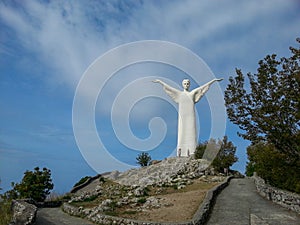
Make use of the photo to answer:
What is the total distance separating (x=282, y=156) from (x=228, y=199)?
3.66 m

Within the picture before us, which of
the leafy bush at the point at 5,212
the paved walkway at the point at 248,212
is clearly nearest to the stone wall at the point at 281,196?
the paved walkway at the point at 248,212

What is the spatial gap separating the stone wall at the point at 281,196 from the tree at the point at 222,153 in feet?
41.6

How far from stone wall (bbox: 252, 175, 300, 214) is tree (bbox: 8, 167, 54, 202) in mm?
13960

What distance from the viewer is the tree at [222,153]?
3067 centimetres

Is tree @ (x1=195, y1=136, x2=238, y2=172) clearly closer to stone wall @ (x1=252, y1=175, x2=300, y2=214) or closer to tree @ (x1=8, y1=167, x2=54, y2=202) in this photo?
stone wall @ (x1=252, y1=175, x2=300, y2=214)

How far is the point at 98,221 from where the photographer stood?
12086 millimetres

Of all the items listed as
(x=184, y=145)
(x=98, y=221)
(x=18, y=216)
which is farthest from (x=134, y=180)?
(x=18, y=216)

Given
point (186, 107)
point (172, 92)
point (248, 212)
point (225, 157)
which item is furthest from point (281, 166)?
point (172, 92)

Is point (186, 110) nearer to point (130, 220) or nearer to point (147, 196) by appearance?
point (147, 196)

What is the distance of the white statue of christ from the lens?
40.7 m

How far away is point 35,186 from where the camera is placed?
67.8 feet

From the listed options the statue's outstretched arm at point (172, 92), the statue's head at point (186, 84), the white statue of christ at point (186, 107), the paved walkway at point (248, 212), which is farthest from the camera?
the statue's head at point (186, 84)

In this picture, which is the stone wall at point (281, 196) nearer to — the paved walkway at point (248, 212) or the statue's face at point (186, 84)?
the paved walkway at point (248, 212)

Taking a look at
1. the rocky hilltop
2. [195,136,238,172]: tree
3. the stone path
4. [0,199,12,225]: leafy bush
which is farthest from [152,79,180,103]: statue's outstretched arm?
the stone path
